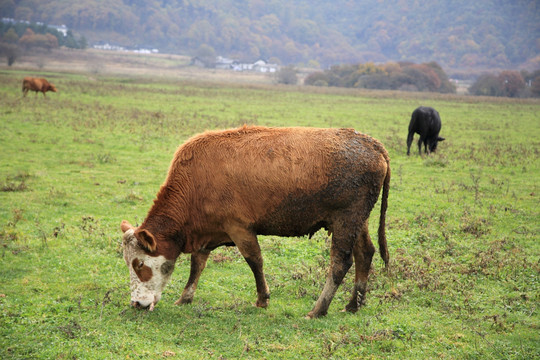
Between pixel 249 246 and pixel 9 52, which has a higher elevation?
pixel 9 52

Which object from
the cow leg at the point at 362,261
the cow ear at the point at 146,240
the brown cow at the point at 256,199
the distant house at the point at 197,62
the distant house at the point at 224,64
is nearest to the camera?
the cow ear at the point at 146,240

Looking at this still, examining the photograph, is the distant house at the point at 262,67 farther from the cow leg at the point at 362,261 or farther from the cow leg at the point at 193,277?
the cow leg at the point at 362,261

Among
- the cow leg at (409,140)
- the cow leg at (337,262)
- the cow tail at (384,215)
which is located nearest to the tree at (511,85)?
the cow leg at (409,140)

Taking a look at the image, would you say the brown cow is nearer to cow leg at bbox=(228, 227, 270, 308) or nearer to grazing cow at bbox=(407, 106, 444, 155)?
cow leg at bbox=(228, 227, 270, 308)

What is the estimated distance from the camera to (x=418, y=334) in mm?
5754

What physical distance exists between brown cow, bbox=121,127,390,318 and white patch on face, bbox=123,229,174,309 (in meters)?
0.01

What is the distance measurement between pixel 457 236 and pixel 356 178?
4450 millimetres

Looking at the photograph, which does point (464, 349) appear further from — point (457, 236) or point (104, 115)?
point (104, 115)

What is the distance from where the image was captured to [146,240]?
5.81 metres

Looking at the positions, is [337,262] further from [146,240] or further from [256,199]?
[146,240]

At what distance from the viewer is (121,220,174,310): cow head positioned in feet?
19.3

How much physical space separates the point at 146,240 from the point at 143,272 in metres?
0.49

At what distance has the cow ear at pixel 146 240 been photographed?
225 inches

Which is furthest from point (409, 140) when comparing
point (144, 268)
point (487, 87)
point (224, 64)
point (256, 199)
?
point (224, 64)
